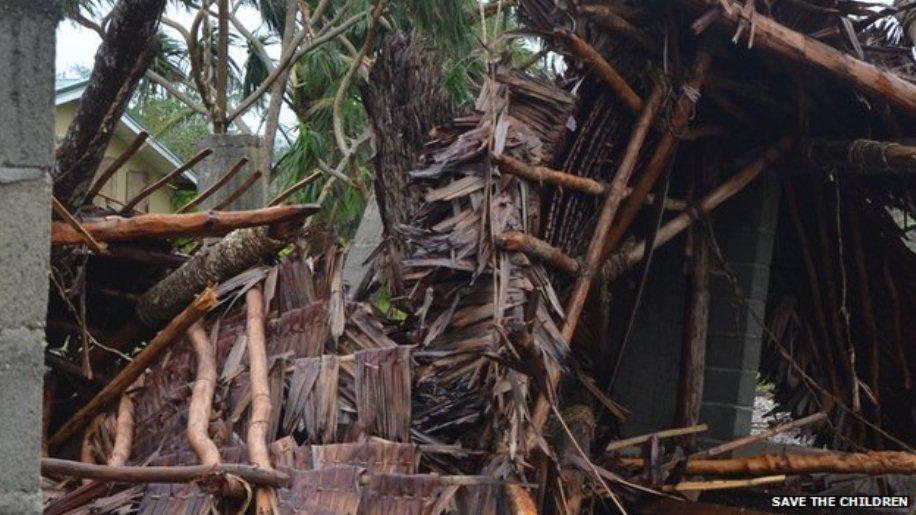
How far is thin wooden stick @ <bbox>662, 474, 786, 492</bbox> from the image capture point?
21.5ft

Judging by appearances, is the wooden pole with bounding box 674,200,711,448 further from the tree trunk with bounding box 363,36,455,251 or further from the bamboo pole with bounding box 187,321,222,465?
the bamboo pole with bounding box 187,321,222,465

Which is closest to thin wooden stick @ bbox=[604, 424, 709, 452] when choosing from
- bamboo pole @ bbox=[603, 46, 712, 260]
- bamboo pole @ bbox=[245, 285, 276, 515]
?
bamboo pole @ bbox=[603, 46, 712, 260]

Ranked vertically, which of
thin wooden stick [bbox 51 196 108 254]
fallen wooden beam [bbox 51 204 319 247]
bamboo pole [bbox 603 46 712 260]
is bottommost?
thin wooden stick [bbox 51 196 108 254]

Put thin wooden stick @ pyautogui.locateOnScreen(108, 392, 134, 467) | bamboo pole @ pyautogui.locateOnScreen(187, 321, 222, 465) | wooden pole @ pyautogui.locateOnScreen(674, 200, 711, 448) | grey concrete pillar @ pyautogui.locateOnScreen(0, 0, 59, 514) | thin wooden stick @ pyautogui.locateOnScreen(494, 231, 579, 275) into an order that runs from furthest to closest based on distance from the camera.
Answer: wooden pole @ pyautogui.locateOnScreen(674, 200, 711, 448) < thin wooden stick @ pyautogui.locateOnScreen(494, 231, 579, 275) < thin wooden stick @ pyautogui.locateOnScreen(108, 392, 134, 467) < bamboo pole @ pyautogui.locateOnScreen(187, 321, 222, 465) < grey concrete pillar @ pyautogui.locateOnScreen(0, 0, 59, 514)

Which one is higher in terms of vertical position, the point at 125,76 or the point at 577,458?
the point at 125,76

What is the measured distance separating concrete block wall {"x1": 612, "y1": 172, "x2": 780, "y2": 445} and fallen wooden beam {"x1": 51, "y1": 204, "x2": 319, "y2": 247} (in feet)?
11.1

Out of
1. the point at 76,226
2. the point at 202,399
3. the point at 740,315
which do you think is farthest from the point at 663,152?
the point at 76,226

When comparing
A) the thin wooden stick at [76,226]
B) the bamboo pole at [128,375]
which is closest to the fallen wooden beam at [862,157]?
the bamboo pole at [128,375]

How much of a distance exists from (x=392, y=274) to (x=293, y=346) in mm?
1703

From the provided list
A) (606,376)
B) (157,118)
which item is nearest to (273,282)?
(606,376)

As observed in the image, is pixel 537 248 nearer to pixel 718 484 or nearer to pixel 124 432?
pixel 718 484

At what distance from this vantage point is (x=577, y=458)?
575cm

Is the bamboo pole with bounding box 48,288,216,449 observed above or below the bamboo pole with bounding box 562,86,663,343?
below

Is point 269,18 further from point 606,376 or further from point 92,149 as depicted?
point 92,149
